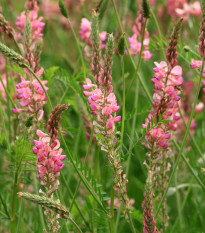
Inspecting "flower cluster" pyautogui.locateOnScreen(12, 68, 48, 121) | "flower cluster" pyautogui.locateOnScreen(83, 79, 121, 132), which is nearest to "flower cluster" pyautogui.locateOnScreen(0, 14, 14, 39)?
"flower cluster" pyautogui.locateOnScreen(12, 68, 48, 121)

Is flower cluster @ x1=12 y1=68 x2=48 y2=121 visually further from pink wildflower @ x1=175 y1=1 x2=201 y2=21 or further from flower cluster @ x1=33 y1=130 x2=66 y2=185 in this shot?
pink wildflower @ x1=175 y1=1 x2=201 y2=21

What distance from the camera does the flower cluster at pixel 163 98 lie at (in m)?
1.04

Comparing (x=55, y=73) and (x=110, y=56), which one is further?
(x=55, y=73)

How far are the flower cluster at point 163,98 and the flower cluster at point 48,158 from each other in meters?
0.24

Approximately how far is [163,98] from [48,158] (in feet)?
1.03

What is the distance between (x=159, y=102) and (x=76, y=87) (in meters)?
0.32

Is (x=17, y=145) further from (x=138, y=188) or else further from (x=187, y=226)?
(x=138, y=188)

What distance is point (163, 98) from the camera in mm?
1036

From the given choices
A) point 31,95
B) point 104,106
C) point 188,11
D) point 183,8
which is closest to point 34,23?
point 31,95

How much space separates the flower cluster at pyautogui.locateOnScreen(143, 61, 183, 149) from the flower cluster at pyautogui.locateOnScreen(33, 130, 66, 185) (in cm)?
24

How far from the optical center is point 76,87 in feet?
4.17

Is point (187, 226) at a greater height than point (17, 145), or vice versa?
point (17, 145)

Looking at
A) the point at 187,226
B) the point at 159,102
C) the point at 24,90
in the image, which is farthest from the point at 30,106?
the point at 187,226

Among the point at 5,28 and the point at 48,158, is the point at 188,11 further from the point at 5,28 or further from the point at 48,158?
the point at 48,158
